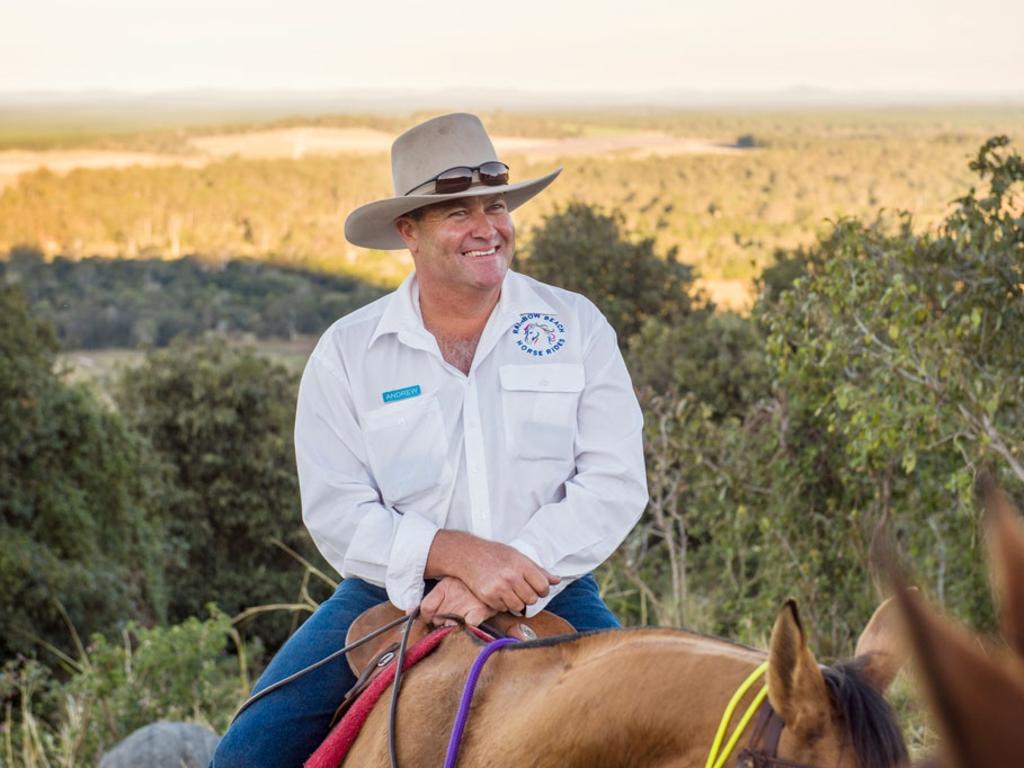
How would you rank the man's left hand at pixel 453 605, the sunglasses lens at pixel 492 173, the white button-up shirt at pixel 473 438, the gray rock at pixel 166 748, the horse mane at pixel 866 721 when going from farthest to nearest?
the gray rock at pixel 166 748
the sunglasses lens at pixel 492 173
the white button-up shirt at pixel 473 438
the man's left hand at pixel 453 605
the horse mane at pixel 866 721

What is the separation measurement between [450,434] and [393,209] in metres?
0.70

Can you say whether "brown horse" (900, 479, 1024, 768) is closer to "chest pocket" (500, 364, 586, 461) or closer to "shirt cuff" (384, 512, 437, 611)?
"shirt cuff" (384, 512, 437, 611)

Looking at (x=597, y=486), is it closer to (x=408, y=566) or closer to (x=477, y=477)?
(x=477, y=477)

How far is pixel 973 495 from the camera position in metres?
6.78

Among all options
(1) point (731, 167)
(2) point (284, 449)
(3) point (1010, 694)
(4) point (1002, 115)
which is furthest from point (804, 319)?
(4) point (1002, 115)

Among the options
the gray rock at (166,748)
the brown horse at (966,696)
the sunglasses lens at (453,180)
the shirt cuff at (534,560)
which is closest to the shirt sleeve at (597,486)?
the shirt cuff at (534,560)

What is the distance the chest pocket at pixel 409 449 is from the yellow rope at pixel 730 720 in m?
1.61

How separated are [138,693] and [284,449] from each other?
58.6ft

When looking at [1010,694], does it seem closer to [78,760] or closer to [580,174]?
[78,760]

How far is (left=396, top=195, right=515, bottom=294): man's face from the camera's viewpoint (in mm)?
3510

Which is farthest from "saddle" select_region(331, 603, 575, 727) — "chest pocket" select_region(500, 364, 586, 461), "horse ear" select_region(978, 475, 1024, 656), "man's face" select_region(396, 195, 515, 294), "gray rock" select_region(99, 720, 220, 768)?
"gray rock" select_region(99, 720, 220, 768)

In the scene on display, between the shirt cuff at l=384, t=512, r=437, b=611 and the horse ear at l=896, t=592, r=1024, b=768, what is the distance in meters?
2.61

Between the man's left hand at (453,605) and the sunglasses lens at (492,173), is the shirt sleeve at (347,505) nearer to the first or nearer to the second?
the man's left hand at (453,605)

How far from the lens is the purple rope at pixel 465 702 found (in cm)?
245
